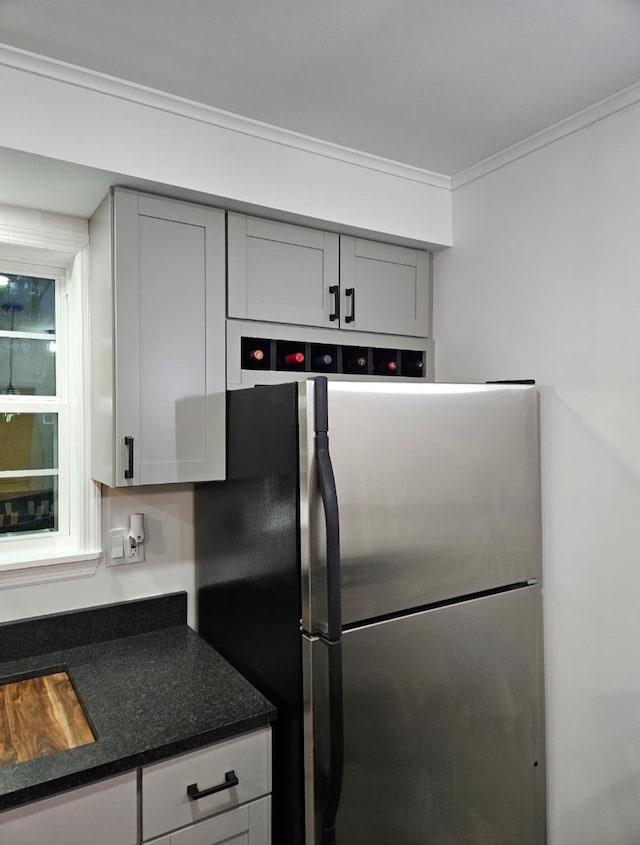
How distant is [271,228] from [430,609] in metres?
1.24

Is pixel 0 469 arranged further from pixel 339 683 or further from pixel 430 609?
pixel 430 609

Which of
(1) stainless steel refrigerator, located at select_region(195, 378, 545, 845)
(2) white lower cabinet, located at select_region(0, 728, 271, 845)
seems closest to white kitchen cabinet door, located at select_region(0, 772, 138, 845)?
(2) white lower cabinet, located at select_region(0, 728, 271, 845)

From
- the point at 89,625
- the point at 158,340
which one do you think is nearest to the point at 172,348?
A: the point at 158,340

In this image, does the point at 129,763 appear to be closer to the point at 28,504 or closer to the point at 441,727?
the point at 441,727

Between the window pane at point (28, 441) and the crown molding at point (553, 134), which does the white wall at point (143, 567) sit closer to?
the window pane at point (28, 441)

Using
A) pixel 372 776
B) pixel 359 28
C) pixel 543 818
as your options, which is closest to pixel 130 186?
pixel 359 28

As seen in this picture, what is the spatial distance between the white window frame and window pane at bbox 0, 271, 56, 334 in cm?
2

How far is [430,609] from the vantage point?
156cm

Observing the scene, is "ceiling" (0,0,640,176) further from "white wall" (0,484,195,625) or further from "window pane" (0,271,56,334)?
"white wall" (0,484,195,625)

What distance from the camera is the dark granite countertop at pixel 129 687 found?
1.25 meters

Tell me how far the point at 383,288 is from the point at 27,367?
1224 millimetres

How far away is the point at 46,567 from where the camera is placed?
5.94ft

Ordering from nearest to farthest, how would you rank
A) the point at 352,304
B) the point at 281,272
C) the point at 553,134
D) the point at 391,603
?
the point at 391,603, the point at 553,134, the point at 281,272, the point at 352,304

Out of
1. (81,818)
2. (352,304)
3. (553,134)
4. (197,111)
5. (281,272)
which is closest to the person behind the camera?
(81,818)
